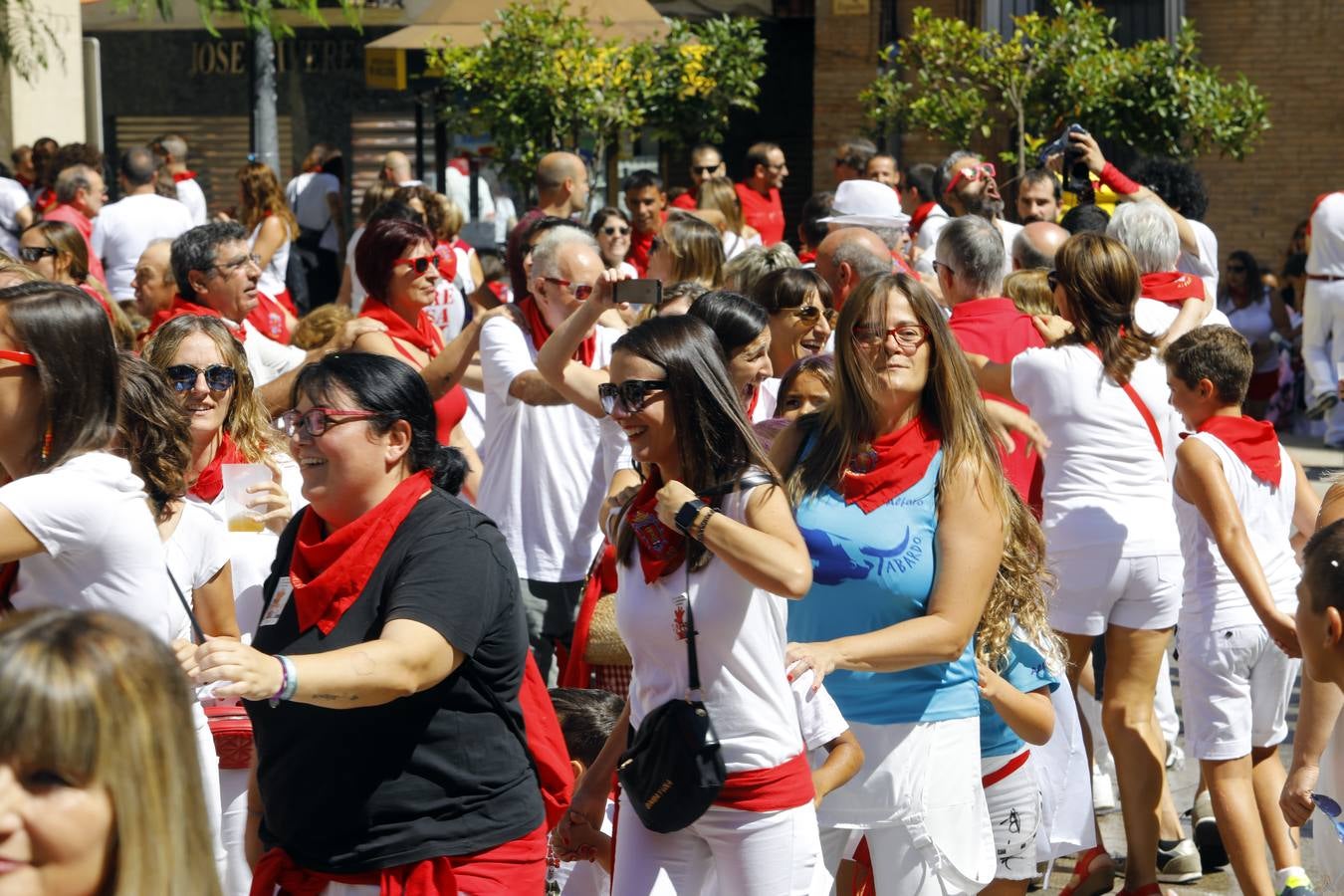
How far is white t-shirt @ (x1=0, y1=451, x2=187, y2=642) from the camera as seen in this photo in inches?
118

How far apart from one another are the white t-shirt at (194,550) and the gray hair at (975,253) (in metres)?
3.14

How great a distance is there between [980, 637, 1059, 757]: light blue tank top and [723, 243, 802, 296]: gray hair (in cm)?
274

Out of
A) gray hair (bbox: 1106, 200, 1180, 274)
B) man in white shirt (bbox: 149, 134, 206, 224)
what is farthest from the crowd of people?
man in white shirt (bbox: 149, 134, 206, 224)

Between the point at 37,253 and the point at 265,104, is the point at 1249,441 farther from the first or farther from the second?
the point at 265,104

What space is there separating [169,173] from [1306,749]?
1051cm

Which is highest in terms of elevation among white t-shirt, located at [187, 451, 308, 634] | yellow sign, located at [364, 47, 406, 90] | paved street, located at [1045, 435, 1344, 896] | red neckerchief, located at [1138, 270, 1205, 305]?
yellow sign, located at [364, 47, 406, 90]

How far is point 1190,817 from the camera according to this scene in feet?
20.2

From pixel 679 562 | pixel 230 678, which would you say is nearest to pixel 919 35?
pixel 679 562

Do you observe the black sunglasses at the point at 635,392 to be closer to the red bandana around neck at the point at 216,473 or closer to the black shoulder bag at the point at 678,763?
the black shoulder bag at the point at 678,763

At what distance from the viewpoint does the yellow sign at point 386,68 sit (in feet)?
65.3

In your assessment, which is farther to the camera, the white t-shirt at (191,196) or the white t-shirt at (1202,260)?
the white t-shirt at (191,196)

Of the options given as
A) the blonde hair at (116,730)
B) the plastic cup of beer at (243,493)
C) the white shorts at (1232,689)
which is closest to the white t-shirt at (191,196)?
the white shorts at (1232,689)

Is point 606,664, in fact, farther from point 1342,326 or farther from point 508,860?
point 1342,326

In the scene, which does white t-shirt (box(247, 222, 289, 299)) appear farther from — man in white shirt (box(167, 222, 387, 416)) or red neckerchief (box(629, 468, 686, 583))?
red neckerchief (box(629, 468, 686, 583))
